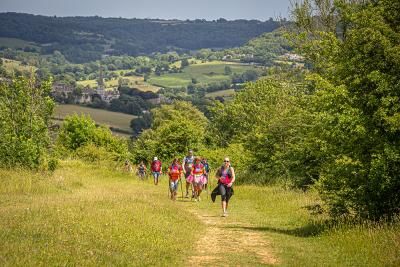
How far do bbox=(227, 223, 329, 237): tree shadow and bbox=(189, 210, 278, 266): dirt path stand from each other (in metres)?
0.35

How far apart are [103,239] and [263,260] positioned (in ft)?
11.6

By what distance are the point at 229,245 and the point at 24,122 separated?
19986mm

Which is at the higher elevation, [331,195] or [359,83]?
[359,83]

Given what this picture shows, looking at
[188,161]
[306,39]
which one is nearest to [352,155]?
[188,161]

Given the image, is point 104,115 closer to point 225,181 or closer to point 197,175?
point 197,175

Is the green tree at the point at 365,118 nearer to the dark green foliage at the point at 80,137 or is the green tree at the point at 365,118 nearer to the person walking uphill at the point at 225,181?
the person walking uphill at the point at 225,181

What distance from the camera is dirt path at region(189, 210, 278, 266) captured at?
12414mm

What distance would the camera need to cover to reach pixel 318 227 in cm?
1712

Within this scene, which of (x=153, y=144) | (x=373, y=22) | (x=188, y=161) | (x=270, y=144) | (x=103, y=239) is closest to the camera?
(x=103, y=239)

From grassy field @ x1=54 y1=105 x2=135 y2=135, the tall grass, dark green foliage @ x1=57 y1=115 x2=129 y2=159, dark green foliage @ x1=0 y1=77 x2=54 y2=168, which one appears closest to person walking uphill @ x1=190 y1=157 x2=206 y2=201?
the tall grass

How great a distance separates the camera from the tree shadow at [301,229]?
16625mm

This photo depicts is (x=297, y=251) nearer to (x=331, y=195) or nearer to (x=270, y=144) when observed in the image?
(x=331, y=195)

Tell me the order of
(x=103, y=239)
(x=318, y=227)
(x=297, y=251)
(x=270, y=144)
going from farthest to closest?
(x=270, y=144) → (x=318, y=227) → (x=297, y=251) → (x=103, y=239)

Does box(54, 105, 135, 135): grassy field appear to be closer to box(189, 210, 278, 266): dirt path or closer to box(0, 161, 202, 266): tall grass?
box(0, 161, 202, 266): tall grass
